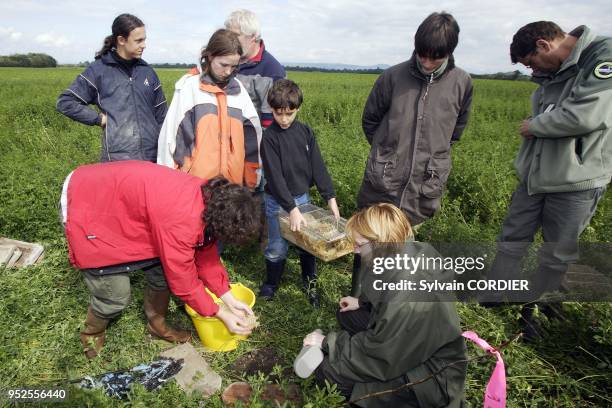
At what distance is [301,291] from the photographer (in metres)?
3.41

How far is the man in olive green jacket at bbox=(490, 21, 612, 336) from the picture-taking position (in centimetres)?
232

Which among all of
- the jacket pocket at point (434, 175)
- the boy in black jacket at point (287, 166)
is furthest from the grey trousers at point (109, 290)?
the jacket pocket at point (434, 175)

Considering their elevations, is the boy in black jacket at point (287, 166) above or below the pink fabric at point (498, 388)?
above

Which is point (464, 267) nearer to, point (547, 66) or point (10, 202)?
point (547, 66)

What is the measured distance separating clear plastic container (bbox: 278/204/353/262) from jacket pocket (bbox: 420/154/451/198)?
0.71 metres

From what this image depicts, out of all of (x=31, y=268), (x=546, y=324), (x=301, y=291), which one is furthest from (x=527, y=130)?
(x=31, y=268)

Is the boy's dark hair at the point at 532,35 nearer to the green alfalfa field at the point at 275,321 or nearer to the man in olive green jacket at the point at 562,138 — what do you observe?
the man in olive green jacket at the point at 562,138

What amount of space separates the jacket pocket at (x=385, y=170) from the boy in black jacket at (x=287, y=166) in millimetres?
414

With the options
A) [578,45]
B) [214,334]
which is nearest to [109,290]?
Answer: [214,334]

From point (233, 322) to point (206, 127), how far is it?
1.45m

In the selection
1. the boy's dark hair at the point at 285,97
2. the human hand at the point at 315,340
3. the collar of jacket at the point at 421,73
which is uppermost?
the collar of jacket at the point at 421,73

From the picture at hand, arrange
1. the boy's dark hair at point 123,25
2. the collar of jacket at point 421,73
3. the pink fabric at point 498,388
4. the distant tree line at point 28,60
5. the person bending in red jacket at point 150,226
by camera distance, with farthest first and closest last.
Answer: the distant tree line at point 28,60, the boy's dark hair at point 123,25, the collar of jacket at point 421,73, the person bending in red jacket at point 150,226, the pink fabric at point 498,388

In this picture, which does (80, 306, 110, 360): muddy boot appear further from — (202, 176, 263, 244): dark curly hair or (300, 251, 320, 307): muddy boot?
(300, 251, 320, 307): muddy boot

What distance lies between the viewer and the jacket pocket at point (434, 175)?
2.77 metres
